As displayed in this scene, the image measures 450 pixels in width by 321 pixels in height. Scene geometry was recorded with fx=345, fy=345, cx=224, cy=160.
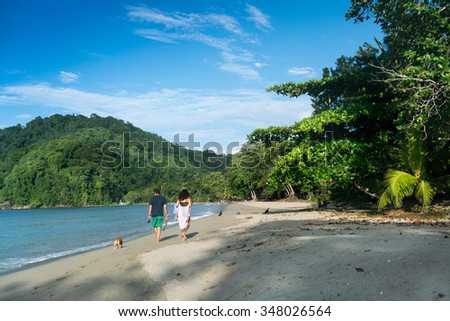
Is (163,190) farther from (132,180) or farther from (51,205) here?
(51,205)

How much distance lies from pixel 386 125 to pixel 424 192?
4.75 meters

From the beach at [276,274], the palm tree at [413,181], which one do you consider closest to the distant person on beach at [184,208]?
the beach at [276,274]

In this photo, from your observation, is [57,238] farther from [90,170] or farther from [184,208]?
[90,170]

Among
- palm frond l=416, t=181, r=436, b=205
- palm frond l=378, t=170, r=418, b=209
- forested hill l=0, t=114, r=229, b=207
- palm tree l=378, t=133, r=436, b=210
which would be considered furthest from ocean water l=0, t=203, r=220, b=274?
forested hill l=0, t=114, r=229, b=207

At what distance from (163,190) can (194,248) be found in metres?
125

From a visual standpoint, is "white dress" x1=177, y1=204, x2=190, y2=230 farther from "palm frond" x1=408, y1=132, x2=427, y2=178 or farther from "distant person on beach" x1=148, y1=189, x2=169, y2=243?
"palm frond" x1=408, y1=132, x2=427, y2=178

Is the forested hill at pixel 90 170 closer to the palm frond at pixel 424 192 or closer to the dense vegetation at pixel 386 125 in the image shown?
the dense vegetation at pixel 386 125

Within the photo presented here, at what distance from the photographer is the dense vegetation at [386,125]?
11.2 m

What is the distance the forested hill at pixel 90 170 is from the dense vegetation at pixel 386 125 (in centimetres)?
7755

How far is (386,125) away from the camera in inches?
633

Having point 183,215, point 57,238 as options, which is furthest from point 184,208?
point 57,238

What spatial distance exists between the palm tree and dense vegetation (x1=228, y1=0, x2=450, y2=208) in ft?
0.11

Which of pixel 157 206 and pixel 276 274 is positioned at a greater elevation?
pixel 157 206

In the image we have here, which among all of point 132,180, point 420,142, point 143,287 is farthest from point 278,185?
point 132,180
